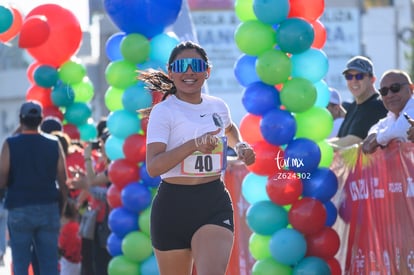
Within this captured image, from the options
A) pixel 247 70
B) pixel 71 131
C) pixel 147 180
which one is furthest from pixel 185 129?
pixel 71 131

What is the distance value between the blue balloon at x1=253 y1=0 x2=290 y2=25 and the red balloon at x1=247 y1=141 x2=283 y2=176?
1.13m

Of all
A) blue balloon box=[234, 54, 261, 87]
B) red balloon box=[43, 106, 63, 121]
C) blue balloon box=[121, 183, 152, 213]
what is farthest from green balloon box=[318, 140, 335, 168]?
red balloon box=[43, 106, 63, 121]

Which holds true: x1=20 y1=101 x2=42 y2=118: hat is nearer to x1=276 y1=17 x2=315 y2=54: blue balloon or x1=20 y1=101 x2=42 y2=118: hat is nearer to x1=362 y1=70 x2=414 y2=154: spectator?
x1=276 y1=17 x2=315 y2=54: blue balloon

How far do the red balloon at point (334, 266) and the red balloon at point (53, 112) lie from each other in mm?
5220

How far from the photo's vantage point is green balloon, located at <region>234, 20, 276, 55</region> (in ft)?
29.5

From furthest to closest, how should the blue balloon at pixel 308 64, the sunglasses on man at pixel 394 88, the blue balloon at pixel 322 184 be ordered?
1. the blue balloon at pixel 308 64
2. the blue balloon at pixel 322 184
3. the sunglasses on man at pixel 394 88

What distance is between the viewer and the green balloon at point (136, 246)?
32.0 ft

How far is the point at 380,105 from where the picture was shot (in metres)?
8.95

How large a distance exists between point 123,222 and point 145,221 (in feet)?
0.79

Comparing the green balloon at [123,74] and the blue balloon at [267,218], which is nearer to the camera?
the blue balloon at [267,218]

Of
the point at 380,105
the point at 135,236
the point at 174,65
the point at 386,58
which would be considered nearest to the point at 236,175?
the point at 135,236

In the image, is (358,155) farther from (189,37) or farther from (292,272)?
(189,37)

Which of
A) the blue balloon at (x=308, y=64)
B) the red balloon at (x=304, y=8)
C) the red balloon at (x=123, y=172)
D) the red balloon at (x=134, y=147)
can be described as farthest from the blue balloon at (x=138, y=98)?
the red balloon at (x=304, y=8)

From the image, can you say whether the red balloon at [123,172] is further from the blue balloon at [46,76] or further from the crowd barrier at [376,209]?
the blue balloon at [46,76]
